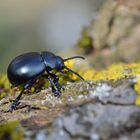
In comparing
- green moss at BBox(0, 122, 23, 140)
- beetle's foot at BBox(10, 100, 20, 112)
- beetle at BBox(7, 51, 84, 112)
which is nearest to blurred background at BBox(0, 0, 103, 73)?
beetle at BBox(7, 51, 84, 112)

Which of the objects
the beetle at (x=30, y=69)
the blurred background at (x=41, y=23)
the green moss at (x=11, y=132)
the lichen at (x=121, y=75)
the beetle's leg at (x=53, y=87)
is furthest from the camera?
the blurred background at (x=41, y=23)

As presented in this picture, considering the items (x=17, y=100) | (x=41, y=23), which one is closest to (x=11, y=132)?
(x=17, y=100)

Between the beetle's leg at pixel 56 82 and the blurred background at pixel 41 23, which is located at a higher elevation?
the beetle's leg at pixel 56 82

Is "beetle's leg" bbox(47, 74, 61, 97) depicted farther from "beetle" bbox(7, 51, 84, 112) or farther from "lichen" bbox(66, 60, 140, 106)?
"lichen" bbox(66, 60, 140, 106)

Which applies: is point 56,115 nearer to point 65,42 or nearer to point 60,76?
point 60,76

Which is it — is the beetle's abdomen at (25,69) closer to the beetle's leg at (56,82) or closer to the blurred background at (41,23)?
the beetle's leg at (56,82)

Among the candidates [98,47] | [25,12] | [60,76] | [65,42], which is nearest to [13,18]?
[25,12]

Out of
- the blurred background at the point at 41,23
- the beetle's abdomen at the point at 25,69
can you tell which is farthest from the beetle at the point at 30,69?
the blurred background at the point at 41,23
